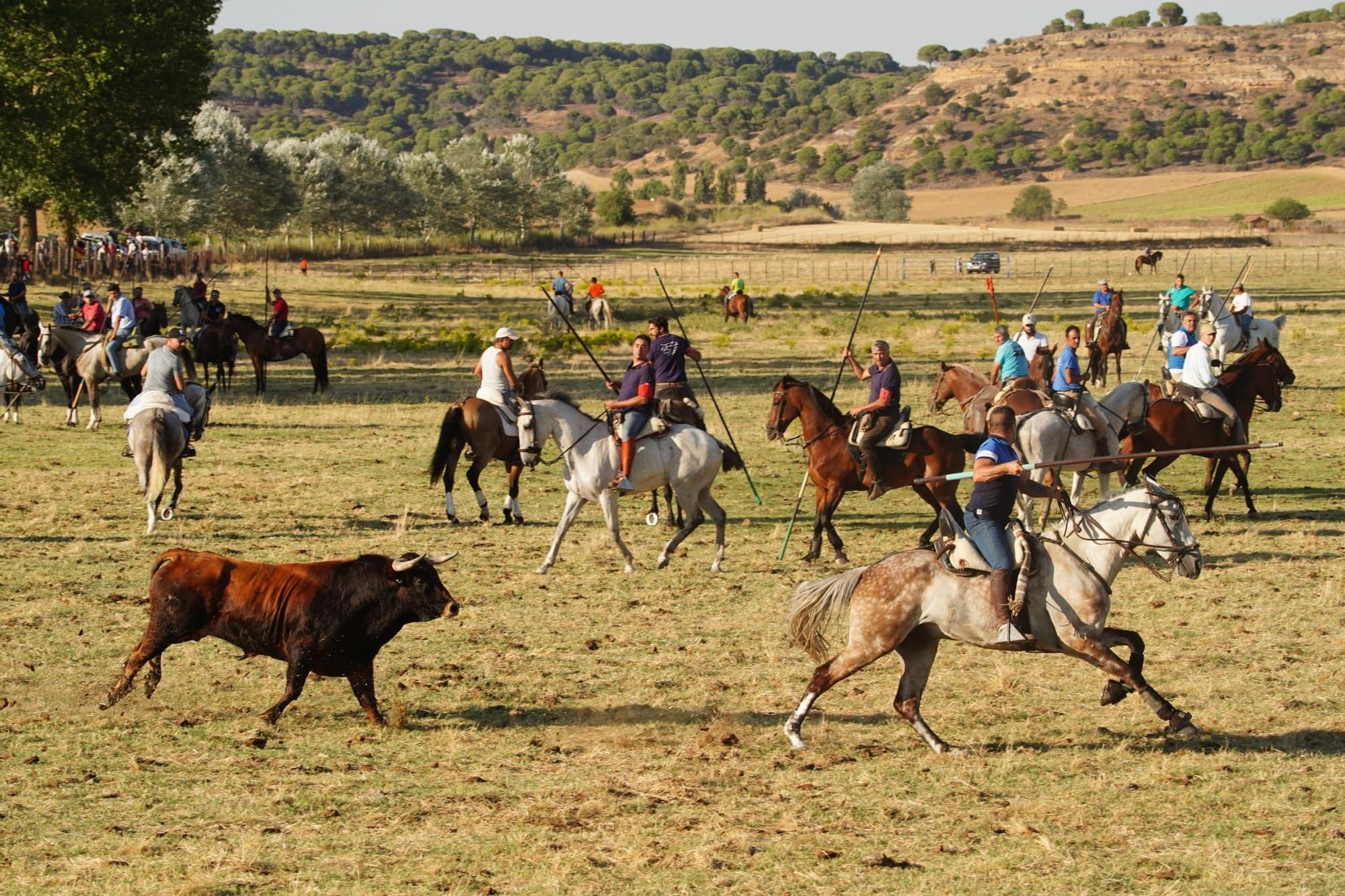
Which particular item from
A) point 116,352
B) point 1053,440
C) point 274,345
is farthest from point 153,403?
point 274,345

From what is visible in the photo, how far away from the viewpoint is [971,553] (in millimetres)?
9570

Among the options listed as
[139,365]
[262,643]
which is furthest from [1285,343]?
[262,643]

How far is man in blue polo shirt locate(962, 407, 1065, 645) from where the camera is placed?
374 inches

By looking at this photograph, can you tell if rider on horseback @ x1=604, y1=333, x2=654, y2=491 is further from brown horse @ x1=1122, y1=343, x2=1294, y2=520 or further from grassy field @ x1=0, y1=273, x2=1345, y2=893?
brown horse @ x1=1122, y1=343, x2=1294, y2=520

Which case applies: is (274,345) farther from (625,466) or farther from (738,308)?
(738,308)

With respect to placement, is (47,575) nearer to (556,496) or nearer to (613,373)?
(556,496)

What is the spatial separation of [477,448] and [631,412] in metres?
3.36

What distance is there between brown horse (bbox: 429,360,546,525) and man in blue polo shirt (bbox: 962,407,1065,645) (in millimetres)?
8566

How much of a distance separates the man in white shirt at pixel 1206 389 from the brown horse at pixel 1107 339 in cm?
1255

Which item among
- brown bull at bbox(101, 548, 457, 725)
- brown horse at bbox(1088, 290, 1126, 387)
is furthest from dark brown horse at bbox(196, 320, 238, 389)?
brown bull at bbox(101, 548, 457, 725)

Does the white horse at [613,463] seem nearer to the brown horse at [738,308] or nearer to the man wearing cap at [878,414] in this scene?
the man wearing cap at [878,414]

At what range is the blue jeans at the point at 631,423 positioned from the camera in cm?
1499

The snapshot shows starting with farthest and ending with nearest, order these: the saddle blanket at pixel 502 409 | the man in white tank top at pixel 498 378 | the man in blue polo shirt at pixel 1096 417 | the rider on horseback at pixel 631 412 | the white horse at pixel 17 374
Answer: the white horse at pixel 17 374 → the saddle blanket at pixel 502 409 → the man in white tank top at pixel 498 378 → the man in blue polo shirt at pixel 1096 417 → the rider on horseback at pixel 631 412

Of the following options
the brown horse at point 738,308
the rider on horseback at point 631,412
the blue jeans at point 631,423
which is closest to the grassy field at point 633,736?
the rider on horseback at point 631,412
